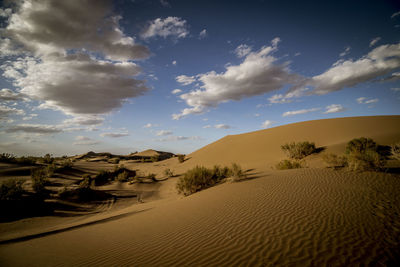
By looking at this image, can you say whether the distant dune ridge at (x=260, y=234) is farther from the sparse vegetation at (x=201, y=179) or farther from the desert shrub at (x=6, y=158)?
the desert shrub at (x=6, y=158)

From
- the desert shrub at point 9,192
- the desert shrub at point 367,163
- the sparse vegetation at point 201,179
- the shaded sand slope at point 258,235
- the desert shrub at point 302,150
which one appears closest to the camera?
the shaded sand slope at point 258,235

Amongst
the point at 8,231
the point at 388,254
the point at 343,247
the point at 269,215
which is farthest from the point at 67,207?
the point at 388,254

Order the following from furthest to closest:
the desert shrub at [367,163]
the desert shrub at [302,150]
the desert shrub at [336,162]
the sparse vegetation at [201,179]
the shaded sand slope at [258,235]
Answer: the desert shrub at [302,150]
the sparse vegetation at [201,179]
the desert shrub at [336,162]
the desert shrub at [367,163]
the shaded sand slope at [258,235]

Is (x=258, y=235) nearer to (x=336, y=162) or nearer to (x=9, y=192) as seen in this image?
(x=336, y=162)

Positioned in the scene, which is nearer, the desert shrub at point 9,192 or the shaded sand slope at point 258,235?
the shaded sand slope at point 258,235

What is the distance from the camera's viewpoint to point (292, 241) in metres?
3.01

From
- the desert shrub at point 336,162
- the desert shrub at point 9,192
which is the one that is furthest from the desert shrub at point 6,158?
the desert shrub at point 336,162

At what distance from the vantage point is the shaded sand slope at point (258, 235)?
2.73 metres

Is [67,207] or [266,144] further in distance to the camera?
[266,144]

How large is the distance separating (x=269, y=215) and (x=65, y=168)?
20.1 metres

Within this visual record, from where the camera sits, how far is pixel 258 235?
11.0 ft

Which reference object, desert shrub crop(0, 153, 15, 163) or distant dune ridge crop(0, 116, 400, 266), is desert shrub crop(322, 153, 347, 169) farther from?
desert shrub crop(0, 153, 15, 163)

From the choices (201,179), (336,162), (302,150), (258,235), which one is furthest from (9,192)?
(302,150)

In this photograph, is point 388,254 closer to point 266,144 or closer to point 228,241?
point 228,241
